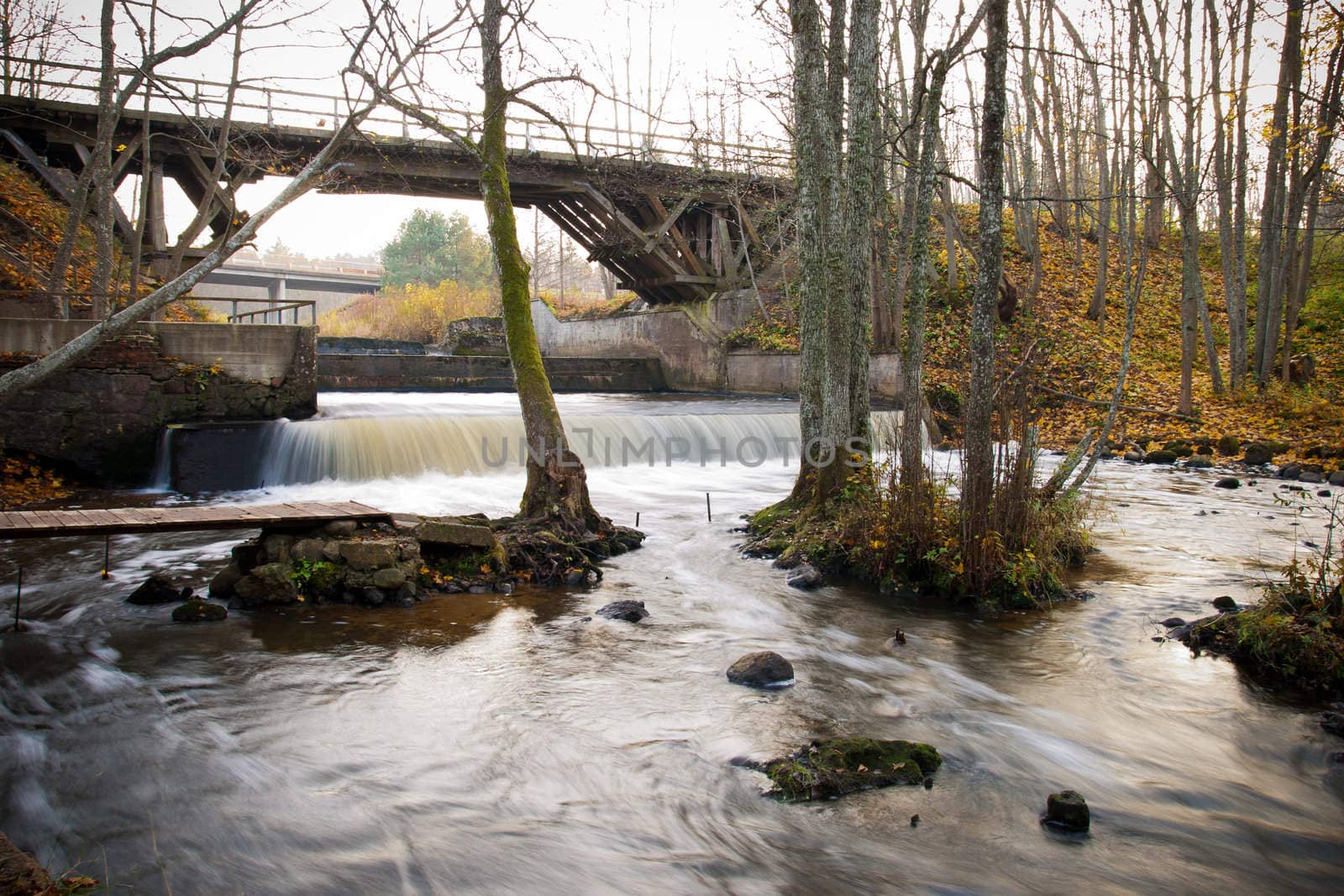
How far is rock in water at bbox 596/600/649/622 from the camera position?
7812 mm

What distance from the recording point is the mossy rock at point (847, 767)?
4.59 metres

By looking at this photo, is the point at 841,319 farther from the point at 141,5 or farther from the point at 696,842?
the point at 141,5

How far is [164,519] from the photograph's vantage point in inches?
292

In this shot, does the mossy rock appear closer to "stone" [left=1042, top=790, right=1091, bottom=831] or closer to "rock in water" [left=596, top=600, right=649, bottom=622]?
"stone" [left=1042, top=790, right=1091, bottom=831]

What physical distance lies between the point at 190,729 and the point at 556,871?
8.91ft

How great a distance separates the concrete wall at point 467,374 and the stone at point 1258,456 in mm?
17974

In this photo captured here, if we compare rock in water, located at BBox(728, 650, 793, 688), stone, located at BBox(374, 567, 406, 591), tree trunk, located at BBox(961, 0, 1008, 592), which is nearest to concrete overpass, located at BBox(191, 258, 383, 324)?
stone, located at BBox(374, 567, 406, 591)

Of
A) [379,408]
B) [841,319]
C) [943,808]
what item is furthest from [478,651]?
[379,408]

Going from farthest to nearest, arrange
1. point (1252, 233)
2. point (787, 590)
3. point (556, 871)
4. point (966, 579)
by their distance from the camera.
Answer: point (1252, 233) < point (787, 590) < point (966, 579) < point (556, 871)

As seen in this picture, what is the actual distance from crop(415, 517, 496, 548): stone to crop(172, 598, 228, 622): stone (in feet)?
5.96

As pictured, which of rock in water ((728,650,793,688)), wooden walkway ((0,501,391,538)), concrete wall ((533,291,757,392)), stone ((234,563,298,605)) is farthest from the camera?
concrete wall ((533,291,757,392))

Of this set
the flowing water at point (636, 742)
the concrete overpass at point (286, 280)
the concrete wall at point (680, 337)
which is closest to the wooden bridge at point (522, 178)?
the concrete wall at point (680, 337)

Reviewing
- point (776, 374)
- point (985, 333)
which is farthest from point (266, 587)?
point (776, 374)

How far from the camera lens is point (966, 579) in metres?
→ 7.98
